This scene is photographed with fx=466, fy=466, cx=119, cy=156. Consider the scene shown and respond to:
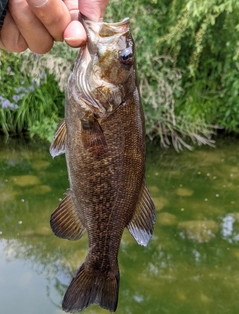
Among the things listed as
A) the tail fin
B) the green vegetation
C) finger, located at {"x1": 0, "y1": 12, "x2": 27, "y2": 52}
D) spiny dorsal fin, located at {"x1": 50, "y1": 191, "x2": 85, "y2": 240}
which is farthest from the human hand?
the green vegetation

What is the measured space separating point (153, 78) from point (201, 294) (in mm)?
2956

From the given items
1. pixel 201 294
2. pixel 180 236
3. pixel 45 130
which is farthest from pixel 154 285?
pixel 45 130

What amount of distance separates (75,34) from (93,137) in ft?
1.13

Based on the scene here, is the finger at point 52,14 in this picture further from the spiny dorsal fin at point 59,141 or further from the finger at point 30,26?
the spiny dorsal fin at point 59,141

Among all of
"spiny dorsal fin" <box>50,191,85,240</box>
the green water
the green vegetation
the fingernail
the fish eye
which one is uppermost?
the fingernail

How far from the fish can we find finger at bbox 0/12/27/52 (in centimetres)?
27

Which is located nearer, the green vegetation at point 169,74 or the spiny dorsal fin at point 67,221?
the spiny dorsal fin at point 67,221

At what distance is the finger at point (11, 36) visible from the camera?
167 centimetres

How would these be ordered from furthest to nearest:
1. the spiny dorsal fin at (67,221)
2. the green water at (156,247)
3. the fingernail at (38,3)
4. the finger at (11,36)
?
the green water at (156,247), the spiny dorsal fin at (67,221), the finger at (11,36), the fingernail at (38,3)

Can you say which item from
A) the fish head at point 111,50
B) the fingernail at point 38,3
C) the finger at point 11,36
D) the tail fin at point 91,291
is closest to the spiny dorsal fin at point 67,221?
the tail fin at point 91,291

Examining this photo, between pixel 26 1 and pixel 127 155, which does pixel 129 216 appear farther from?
pixel 26 1

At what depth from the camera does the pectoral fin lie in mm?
1585

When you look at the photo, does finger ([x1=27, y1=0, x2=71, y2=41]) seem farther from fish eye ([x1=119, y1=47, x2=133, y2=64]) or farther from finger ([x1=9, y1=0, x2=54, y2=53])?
fish eye ([x1=119, y1=47, x2=133, y2=64])

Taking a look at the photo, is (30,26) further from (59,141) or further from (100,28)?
(59,141)
